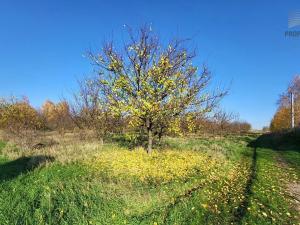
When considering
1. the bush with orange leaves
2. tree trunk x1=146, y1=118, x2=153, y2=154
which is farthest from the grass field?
the bush with orange leaves

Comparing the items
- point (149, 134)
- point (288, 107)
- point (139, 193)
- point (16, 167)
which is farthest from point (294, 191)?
point (288, 107)

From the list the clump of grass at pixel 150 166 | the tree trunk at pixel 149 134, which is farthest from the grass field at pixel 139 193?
the tree trunk at pixel 149 134

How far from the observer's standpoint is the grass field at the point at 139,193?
24.1 ft

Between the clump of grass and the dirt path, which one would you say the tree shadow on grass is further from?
the dirt path

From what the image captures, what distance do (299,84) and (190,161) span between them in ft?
177

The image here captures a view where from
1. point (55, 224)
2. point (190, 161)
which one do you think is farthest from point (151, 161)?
point (55, 224)

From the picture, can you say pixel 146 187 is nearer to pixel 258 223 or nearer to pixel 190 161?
pixel 258 223

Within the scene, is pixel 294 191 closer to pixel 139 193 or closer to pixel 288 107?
pixel 139 193

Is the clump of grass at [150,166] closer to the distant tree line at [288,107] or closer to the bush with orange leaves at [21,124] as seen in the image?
the bush with orange leaves at [21,124]

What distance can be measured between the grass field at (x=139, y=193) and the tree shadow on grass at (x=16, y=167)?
0.04 metres

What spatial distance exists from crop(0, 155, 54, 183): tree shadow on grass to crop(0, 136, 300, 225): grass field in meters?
0.04

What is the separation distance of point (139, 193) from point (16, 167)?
743cm

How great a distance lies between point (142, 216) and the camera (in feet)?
24.1

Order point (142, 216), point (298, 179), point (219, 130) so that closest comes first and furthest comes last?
point (142, 216) < point (298, 179) < point (219, 130)
